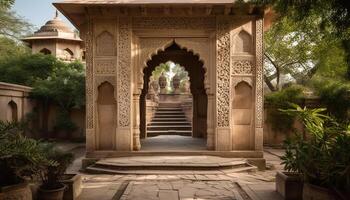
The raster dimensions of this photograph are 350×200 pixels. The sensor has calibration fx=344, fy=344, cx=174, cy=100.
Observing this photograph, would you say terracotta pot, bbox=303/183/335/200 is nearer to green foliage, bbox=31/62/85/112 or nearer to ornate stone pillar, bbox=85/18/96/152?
ornate stone pillar, bbox=85/18/96/152

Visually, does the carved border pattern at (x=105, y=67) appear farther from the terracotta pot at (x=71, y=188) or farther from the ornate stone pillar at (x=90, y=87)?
the terracotta pot at (x=71, y=188)

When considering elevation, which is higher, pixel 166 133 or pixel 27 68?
pixel 27 68

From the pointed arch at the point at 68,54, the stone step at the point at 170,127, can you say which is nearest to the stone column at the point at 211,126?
the stone step at the point at 170,127

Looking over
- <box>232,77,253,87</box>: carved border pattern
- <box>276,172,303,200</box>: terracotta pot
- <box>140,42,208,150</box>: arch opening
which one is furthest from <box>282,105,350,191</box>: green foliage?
<box>140,42,208,150</box>: arch opening

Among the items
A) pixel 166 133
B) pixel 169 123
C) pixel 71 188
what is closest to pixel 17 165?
pixel 71 188

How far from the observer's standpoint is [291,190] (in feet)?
19.0

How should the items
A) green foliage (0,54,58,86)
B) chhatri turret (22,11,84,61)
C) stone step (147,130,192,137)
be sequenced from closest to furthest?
stone step (147,130,192,137) < green foliage (0,54,58,86) < chhatri turret (22,11,84,61)

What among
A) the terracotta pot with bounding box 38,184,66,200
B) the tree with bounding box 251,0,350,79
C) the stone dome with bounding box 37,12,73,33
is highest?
the stone dome with bounding box 37,12,73,33

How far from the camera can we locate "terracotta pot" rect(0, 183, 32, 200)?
14.7 ft

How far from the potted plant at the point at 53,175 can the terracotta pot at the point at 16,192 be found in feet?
1.50

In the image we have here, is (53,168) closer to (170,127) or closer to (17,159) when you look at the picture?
(17,159)

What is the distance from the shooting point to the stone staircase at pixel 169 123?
15.3m

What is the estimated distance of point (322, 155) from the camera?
16.5ft

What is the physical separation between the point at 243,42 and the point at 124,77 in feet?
11.1
